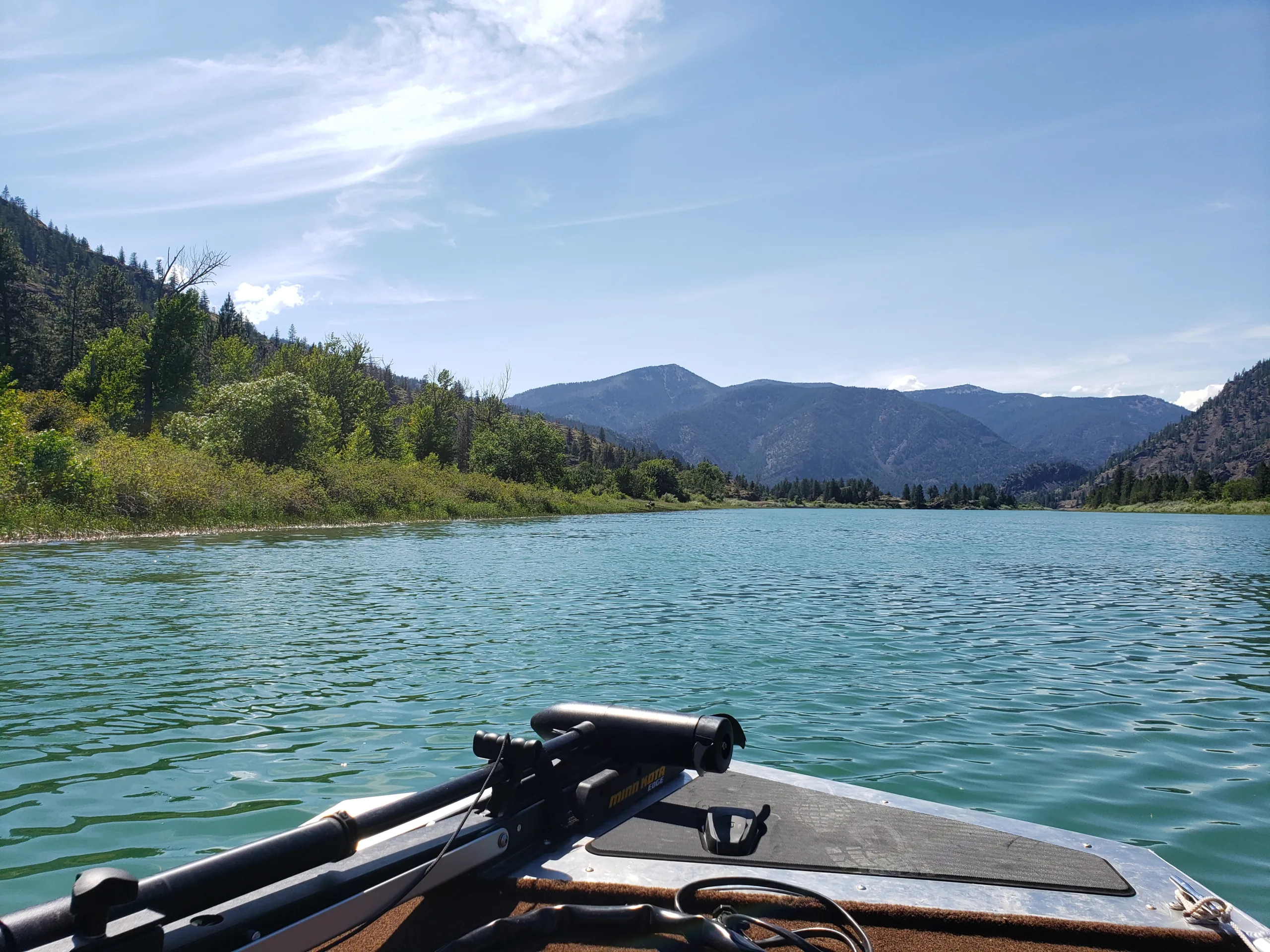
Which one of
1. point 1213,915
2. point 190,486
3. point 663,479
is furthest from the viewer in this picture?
point 663,479

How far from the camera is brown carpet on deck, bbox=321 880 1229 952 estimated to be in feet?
11.4

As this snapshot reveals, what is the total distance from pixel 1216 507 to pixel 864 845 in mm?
201911

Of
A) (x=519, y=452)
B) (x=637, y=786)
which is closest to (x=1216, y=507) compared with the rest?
(x=519, y=452)

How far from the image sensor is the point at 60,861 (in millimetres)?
5875

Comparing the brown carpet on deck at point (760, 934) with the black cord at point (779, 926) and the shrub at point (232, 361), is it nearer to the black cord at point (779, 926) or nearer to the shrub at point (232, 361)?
the black cord at point (779, 926)

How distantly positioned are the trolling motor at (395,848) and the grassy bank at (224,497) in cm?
3642

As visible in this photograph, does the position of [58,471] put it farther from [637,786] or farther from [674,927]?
[674,927]

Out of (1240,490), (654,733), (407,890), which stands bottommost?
(407,890)

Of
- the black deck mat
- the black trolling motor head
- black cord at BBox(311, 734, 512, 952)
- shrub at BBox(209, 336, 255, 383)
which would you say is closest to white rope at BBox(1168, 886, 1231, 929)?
the black deck mat

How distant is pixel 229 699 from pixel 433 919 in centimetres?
852

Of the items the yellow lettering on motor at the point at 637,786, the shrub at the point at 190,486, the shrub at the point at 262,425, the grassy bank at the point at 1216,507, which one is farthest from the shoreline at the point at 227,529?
the grassy bank at the point at 1216,507

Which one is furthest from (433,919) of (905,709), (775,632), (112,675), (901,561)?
(901,561)

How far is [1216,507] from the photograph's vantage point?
16800 centimetres

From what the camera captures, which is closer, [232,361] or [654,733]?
[654,733]
